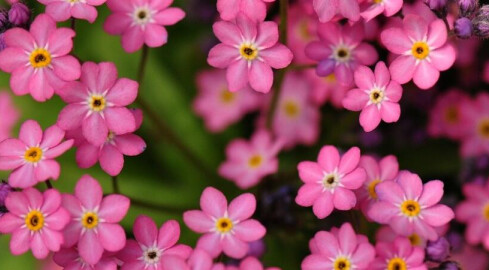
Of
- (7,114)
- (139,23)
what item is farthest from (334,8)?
(7,114)

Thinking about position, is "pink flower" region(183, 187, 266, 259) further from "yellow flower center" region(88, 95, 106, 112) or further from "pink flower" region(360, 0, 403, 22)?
"pink flower" region(360, 0, 403, 22)

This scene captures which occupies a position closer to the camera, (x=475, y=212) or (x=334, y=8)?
(x=334, y=8)

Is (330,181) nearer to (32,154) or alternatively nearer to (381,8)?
(381,8)

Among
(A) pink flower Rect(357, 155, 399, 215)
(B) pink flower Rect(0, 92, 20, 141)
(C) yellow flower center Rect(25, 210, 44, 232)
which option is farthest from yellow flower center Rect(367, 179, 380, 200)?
(B) pink flower Rect(0, 92, 20, 141)

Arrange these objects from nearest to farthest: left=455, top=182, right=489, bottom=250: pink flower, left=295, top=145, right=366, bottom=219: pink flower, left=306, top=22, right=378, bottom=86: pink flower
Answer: left=295, top=145, right=366, bottom=219: pink flower < left=306, top=22, right=378, bottom=86: pink flower < left=455, top=182, right=489, bottom=250: pink flower

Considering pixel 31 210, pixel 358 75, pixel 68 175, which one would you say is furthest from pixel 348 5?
pixel 68 175

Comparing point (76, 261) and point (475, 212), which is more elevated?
point (475, 212)

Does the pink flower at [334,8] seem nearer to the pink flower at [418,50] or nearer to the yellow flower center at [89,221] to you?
the pink flower at [418,50]
